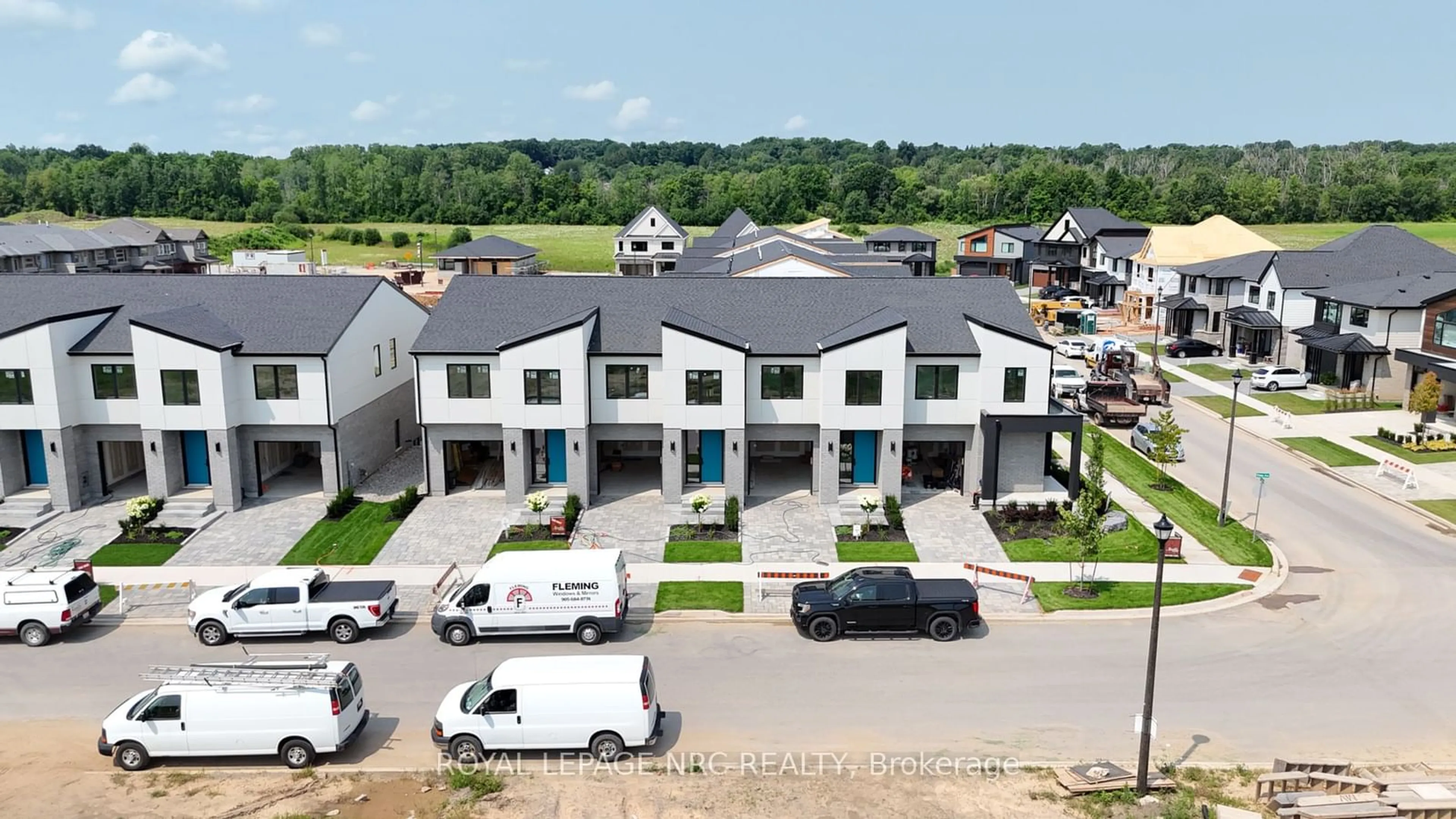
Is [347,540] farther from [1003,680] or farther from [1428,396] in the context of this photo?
[1428,396]

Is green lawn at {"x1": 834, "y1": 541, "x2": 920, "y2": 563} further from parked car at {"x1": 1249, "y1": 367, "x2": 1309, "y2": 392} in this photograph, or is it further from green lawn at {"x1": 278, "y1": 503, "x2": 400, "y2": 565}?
parked car at {"x1": 1249, "y1": 367, "x2": 1309, "y2": 392}

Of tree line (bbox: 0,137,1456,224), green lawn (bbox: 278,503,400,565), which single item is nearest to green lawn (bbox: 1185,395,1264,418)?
green lawn (bbox: 278,503,400,565)

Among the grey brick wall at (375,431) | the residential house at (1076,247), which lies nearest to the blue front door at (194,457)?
the grey brick wall at (375,431)

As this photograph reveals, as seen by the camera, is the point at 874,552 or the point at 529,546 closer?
the point at 874,552

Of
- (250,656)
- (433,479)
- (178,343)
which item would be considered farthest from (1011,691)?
(178,343)

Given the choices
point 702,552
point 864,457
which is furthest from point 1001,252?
point 702,552

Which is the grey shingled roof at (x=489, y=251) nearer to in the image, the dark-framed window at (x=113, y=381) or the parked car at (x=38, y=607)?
the dark-framed window at (x=113, y=381)
